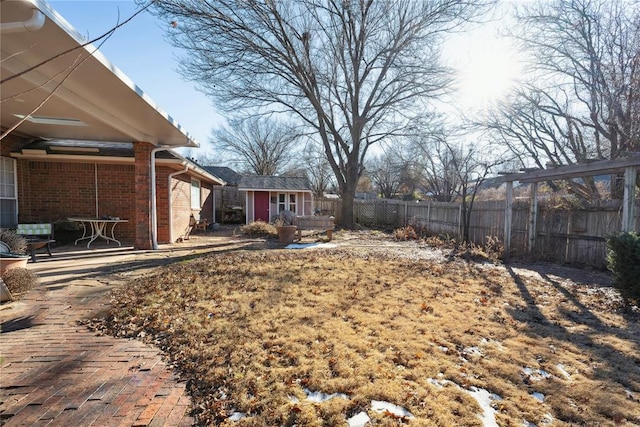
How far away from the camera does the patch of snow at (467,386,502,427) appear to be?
2132 millimetres

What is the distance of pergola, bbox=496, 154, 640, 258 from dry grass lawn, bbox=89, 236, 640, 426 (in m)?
1.87

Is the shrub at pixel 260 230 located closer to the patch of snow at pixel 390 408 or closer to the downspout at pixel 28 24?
the downspout at pixel 28 24

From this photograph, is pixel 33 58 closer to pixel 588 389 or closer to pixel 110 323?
pixel 110 323

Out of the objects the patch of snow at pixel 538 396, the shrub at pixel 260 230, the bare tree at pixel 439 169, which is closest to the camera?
the patch of snow at pixel 538 396

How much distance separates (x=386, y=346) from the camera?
3090 millimetres

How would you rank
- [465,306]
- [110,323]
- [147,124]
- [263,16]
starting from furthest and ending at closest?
[263,16], [147,124], [465,306], [110,323]

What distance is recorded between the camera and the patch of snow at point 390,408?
7.02 feet

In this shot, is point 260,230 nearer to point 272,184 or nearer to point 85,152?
point 85,152

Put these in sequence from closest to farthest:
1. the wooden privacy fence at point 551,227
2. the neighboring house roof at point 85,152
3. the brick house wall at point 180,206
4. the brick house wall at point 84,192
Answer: the wooden privacy fence at point 551,227
the neighboring house roof at point 85,152
the brick house wall at point 84,192
the brick house wall at point 180,206

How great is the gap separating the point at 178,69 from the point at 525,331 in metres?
13.2

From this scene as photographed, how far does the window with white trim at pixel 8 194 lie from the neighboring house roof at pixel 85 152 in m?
0.33

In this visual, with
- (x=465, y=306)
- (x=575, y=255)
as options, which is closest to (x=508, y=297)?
(x=465, y=306)

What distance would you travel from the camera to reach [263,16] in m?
12.0

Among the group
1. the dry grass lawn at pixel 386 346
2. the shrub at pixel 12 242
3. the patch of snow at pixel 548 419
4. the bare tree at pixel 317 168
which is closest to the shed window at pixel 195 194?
the shrub at pixel 12 242
